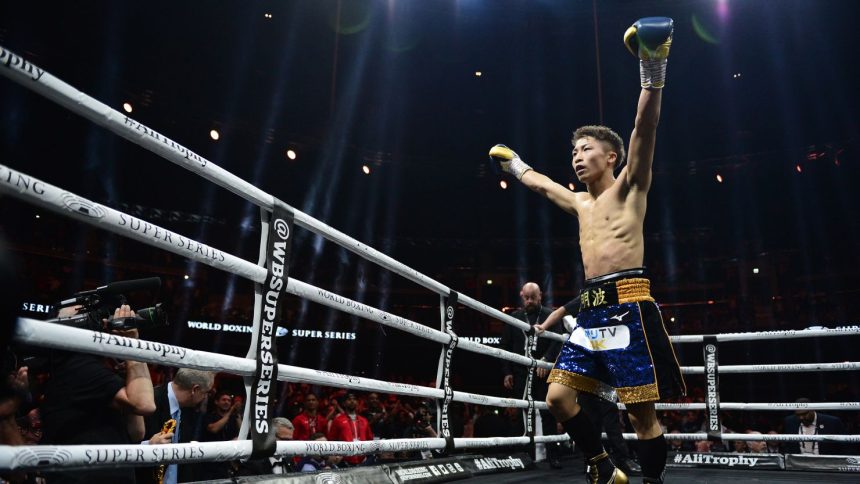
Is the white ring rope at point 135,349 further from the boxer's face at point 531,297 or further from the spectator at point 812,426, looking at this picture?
the spectator at point 812,426

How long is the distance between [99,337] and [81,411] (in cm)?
77

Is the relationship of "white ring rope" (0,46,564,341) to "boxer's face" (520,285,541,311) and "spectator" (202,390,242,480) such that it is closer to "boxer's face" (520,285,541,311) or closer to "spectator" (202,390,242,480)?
"spectator" (202,390,242,480)

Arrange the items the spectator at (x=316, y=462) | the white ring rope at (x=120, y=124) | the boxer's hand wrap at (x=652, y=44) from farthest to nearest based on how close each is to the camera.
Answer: the spectator at (x=316, y=462)
the boxer's hand wrap at (x=652, y=44)
the white ring rope at (x=120, y=124)

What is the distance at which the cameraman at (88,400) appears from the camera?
1.94m

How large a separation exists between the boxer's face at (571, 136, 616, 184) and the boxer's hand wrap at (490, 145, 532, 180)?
53 cm

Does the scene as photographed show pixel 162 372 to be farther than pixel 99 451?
Yes

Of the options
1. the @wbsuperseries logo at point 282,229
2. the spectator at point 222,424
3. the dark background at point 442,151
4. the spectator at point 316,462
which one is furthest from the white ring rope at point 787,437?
the dark background at point 442,151

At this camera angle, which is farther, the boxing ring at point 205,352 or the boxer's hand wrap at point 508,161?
the boxer's hand wrap at point 508,161

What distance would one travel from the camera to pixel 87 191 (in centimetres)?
1322

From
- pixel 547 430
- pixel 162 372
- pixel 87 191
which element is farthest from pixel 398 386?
pixel 87 191

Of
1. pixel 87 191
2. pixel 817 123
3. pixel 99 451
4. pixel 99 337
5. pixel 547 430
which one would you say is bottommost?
pixel 547 430

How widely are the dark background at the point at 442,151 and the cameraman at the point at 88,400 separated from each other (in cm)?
1059

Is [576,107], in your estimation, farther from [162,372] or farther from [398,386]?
[398,386]

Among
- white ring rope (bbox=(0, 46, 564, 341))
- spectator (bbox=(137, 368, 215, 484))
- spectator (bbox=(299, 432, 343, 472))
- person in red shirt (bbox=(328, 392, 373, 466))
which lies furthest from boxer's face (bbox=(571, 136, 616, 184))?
person in red shirt (bbox=(328, 392, 373, 466))
